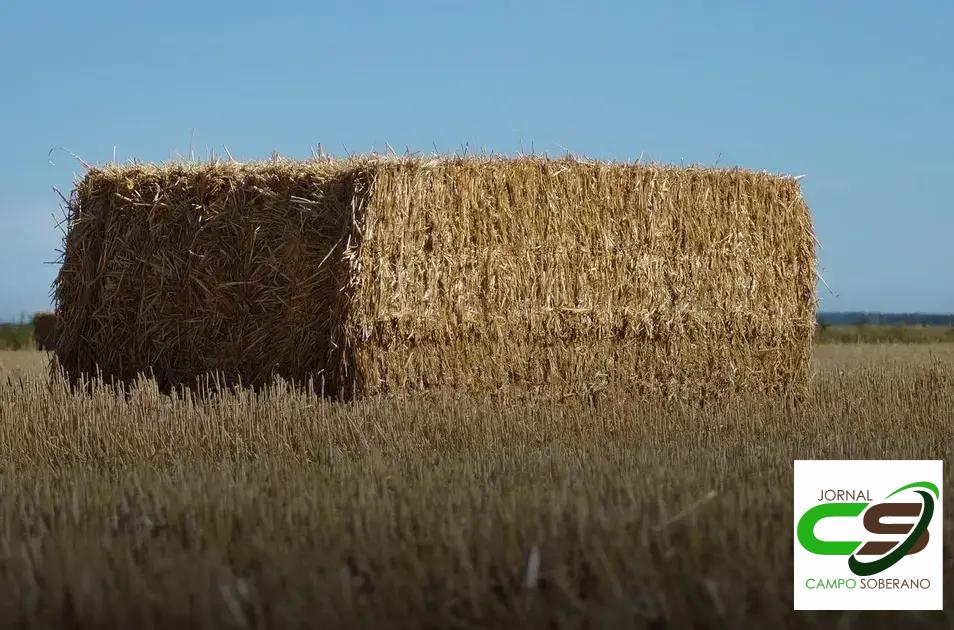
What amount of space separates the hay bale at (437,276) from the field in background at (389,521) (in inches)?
48.5

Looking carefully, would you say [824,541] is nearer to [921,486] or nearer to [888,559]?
[888,559]

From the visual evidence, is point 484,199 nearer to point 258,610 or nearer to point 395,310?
point 395,310

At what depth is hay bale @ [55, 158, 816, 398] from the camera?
10508 millimetres

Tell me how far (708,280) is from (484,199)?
8.94 ft

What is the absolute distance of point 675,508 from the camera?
5207mm

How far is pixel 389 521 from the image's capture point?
5.07m

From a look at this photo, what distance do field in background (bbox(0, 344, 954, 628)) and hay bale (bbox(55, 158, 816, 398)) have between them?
1.23 metres

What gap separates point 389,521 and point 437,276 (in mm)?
5705

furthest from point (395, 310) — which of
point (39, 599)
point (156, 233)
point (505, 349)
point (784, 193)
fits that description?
point (39, 599)

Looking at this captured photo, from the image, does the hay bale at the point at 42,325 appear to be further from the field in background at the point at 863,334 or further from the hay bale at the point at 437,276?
the hay bale at the point at 437,276

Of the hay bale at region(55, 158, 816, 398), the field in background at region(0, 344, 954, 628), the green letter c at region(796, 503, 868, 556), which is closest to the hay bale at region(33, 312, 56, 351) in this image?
the hay bale at region(55, 158, 816, 398)

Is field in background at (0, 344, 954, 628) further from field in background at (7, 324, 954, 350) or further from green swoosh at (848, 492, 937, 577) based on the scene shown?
field in background at (7, 324, 954, 350)

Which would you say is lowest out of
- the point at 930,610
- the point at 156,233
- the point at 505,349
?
the point at 930,610

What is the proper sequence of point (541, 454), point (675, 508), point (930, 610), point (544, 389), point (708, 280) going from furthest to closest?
1. point (708, 280)
2. point (544, 389)
3. point (541, 454)
4. point (675, 508)
5. point (930, 610)
